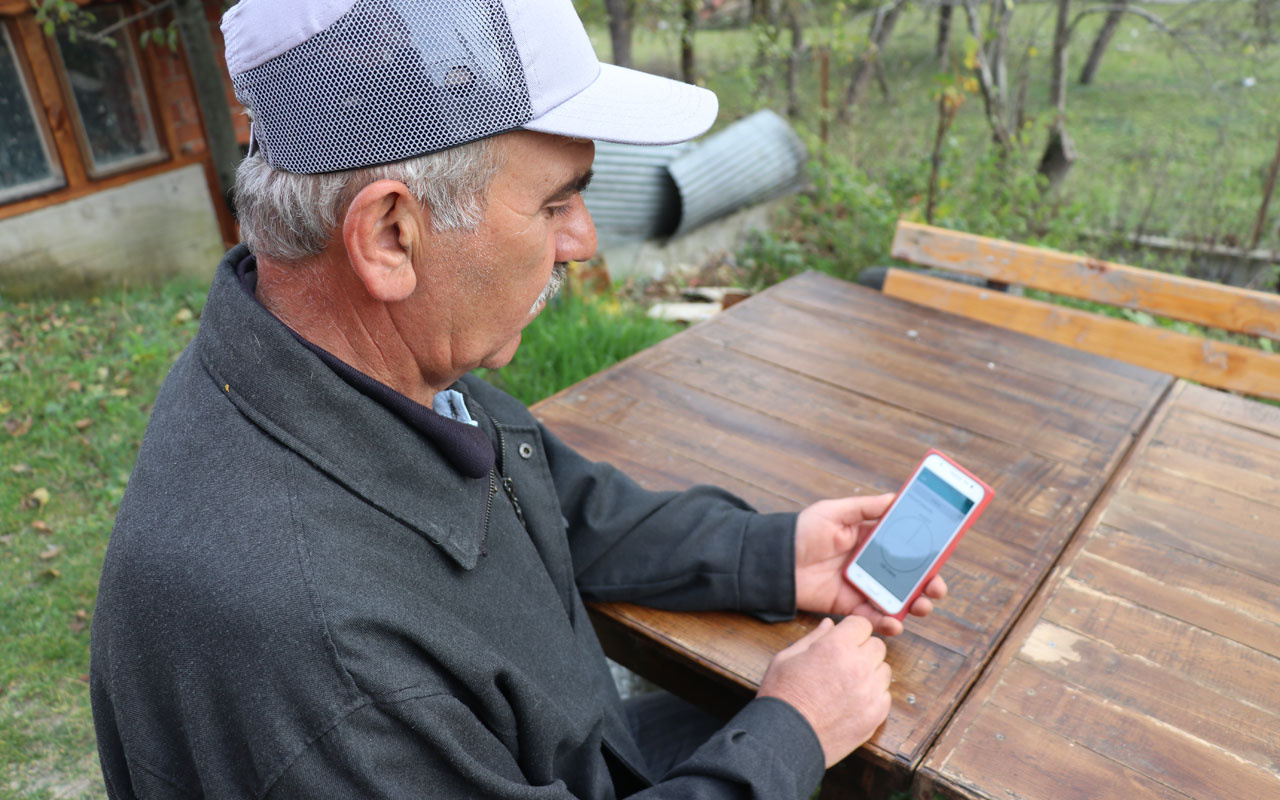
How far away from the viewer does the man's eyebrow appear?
1.18m

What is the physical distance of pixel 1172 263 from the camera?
5.66m

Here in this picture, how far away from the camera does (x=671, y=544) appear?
168 cm

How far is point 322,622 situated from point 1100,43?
9390mm

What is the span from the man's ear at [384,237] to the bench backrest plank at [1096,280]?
8.28ft

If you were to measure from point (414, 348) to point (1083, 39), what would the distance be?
1319 centimetres

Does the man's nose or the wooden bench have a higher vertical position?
the man's nose

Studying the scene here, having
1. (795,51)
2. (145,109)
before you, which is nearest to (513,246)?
(145,109)

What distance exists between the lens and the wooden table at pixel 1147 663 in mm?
1301

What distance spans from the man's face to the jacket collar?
0.48 feet

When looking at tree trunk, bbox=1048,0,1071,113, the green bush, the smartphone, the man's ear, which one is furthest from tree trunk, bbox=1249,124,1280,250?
the man's ear

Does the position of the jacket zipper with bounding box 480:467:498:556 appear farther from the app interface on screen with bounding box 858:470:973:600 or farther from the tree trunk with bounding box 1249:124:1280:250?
the tree trunk with bounding box 1249:124:1280:250

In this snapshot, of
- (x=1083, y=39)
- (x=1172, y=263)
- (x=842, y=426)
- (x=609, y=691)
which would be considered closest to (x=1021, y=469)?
(x=842, y=426)

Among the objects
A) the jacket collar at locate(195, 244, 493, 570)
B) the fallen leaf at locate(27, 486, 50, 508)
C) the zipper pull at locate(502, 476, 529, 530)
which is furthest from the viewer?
the fallen leaf at locate(27, 486, 50, 508)

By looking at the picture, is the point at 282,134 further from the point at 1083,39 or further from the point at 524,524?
the point at 1083,39
